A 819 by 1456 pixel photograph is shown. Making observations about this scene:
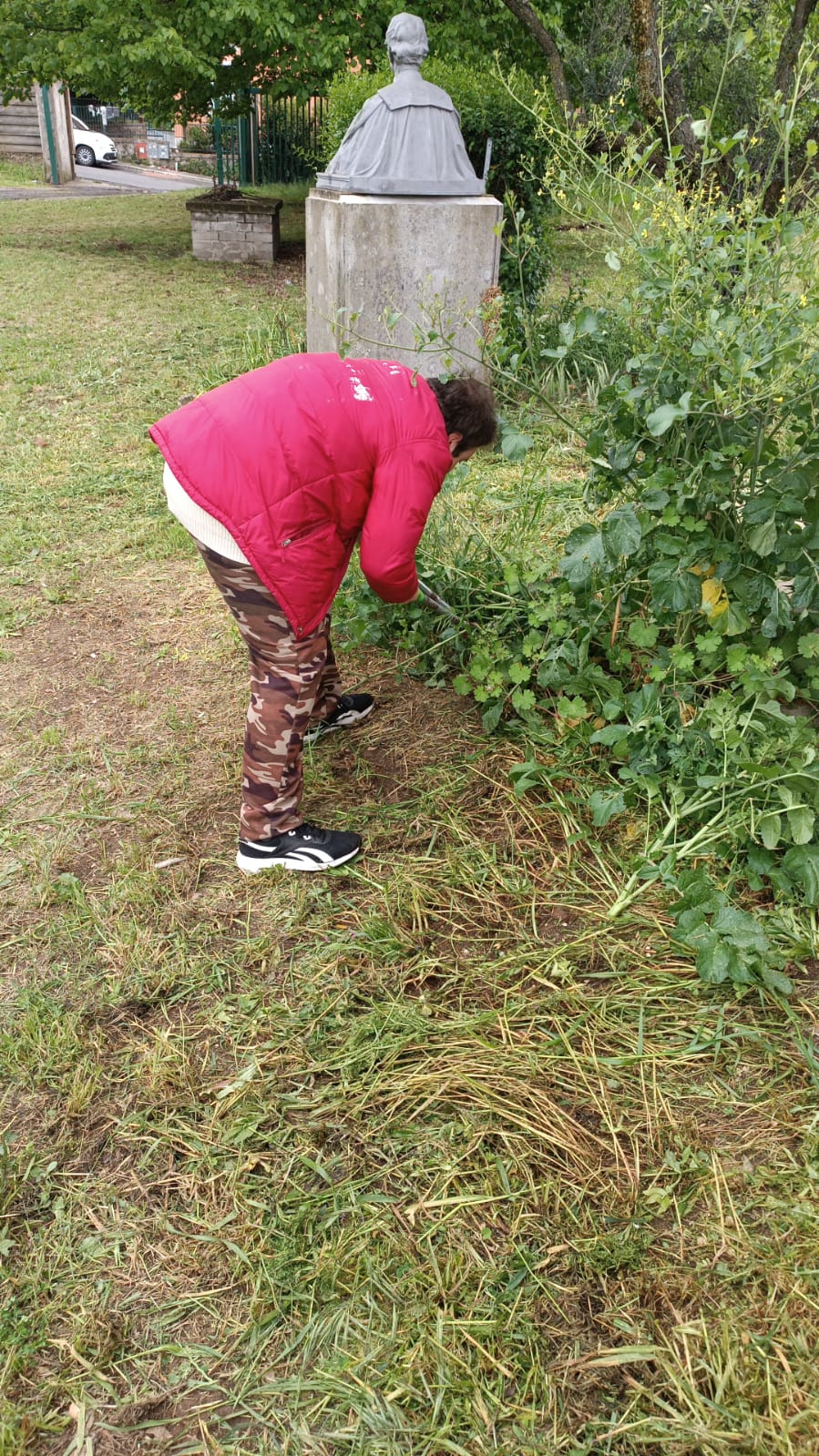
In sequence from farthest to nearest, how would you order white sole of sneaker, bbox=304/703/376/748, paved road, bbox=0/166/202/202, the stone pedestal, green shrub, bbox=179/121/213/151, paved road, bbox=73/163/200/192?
green shrub, bbox=179/121/213/151
paved road, bbox=73/163/200/192
paved road, bbox=0/166/202/202
the stone pedestal
white sole of sneaker, bbox=304/703/376/748

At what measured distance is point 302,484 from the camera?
7.37ft

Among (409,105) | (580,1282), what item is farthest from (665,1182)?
(409,105)

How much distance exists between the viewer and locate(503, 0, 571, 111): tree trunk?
31.7 ft

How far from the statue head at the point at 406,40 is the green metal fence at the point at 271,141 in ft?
29.9

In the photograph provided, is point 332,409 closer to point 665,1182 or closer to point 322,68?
point 665,1182

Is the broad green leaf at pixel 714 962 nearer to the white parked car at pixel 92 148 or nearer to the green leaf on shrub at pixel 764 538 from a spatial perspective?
the green leaf on shrub at pixel 764 538

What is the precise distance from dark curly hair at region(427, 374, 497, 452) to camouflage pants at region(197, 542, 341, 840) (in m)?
0.55

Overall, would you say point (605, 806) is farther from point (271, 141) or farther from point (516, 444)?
point (271, 141)

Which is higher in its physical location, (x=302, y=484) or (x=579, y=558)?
(x=302, y=484)

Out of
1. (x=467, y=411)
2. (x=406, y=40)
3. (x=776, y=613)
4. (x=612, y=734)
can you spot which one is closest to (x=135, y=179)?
(x=406, y=40)

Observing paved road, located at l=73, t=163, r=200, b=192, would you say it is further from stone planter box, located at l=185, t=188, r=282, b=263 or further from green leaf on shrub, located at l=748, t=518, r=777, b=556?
green leaf on shrub, located at l=748, t=518, r=777, b=556

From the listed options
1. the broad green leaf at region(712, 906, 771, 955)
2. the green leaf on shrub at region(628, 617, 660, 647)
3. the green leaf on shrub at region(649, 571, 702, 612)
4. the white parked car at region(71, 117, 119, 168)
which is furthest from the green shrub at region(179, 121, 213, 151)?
the broad green leaf at region(712, 906, 771, 955)

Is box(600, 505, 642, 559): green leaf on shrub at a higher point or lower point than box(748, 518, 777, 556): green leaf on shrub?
lower

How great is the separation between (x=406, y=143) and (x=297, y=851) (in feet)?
14.3
